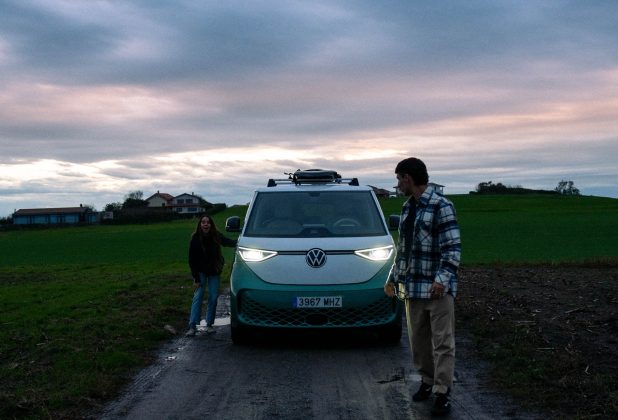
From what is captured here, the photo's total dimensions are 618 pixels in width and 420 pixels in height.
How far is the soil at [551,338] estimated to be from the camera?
242 inches

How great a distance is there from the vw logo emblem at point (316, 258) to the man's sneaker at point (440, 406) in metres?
3.21

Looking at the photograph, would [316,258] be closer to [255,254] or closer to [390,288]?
[255,254]

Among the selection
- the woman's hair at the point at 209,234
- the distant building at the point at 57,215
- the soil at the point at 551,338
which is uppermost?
the distant building at the point at 57,215

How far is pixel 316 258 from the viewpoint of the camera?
28.9ft

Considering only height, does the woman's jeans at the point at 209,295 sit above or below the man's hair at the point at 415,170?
below

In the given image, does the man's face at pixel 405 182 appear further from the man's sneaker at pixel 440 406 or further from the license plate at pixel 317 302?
the license plate at pixel 317 302

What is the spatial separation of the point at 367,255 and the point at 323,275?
0.63 m

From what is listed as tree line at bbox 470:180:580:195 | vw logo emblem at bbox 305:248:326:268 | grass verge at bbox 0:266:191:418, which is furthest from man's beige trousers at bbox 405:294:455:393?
tree line at bbox 470:180:580:195

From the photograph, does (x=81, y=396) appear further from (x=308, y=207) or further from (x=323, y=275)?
(x=308, y=207)

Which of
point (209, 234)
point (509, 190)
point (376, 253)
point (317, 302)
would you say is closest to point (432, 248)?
point (317, 302)

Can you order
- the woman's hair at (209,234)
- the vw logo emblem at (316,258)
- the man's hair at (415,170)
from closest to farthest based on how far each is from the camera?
1. the man's hair at (415,170)
2. the vw logo emblem at (316,258)
3. the woman's hair at (209,234)

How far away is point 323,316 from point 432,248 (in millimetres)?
2950

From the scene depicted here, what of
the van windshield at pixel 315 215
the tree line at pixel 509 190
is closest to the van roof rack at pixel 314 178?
the van windshield at pixel 315 215

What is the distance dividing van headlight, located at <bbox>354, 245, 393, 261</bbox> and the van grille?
51 centimetres
